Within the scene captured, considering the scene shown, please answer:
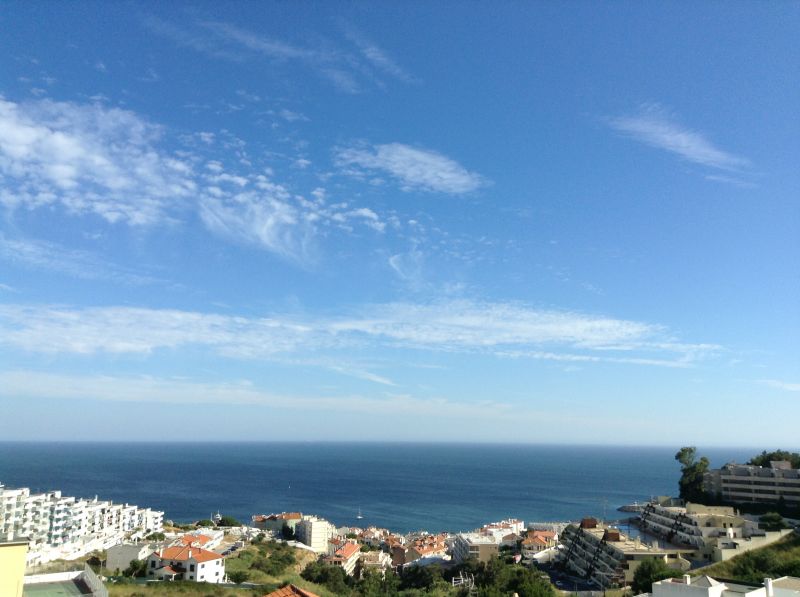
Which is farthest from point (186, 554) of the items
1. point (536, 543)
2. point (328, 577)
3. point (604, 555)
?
point (536, 543)

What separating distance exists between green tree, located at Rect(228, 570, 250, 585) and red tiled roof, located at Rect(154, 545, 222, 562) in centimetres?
121

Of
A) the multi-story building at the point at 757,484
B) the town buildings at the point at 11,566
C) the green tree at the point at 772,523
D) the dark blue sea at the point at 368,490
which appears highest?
the town buildings at the point at 11,566

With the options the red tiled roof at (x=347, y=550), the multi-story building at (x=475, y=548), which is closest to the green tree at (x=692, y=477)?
the multi-story building at (x=475, y=548)

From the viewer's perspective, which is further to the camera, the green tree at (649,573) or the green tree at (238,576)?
the green tree at (238,576)

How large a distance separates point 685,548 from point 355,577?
816 inches

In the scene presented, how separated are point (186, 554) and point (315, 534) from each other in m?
21.3

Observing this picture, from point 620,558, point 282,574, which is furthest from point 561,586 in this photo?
point 282,574

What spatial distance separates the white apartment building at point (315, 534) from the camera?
53219mm

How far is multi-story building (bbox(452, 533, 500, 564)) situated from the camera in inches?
1813

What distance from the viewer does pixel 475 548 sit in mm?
46875

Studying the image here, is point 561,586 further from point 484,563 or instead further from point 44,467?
point 44,467

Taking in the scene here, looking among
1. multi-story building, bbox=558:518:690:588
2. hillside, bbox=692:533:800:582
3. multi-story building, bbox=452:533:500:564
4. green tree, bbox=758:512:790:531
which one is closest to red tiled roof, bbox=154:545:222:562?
multi-story building, bbox=452:533:500:564

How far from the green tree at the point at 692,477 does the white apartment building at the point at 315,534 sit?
31347 millimetres

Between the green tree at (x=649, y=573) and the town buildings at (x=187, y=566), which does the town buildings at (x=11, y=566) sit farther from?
the green tree at (x=649, y=573)
